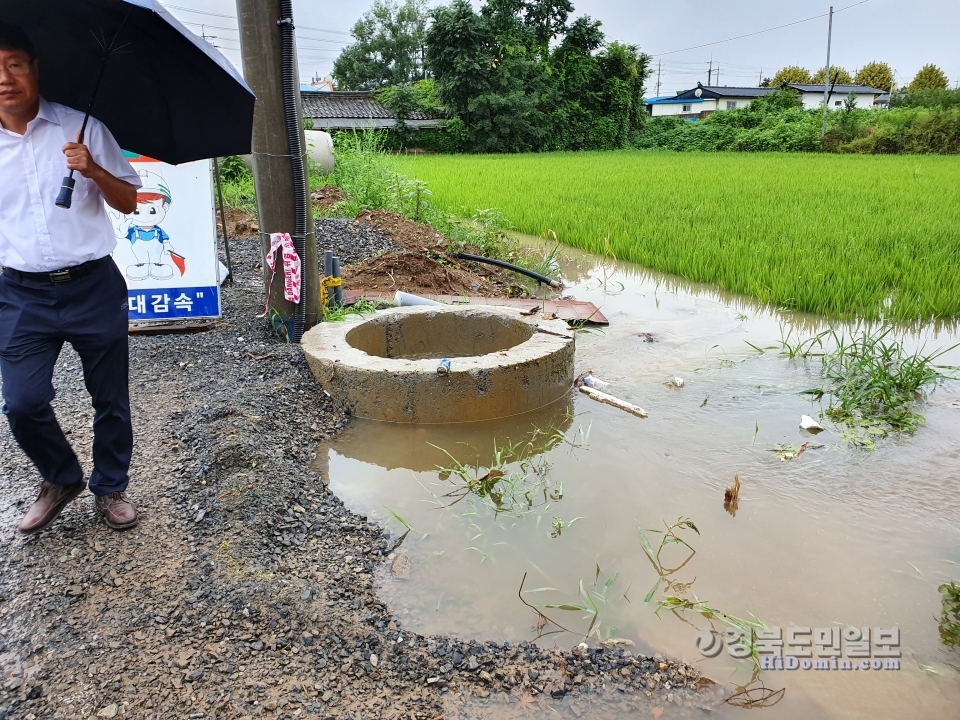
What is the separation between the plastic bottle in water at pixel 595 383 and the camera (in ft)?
13.0

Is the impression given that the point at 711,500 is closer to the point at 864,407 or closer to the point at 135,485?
the point at 864,407

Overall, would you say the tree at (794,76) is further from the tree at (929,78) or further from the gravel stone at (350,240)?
the gravel stone at (350,240)

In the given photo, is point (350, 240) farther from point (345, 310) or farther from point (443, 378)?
point (443, 378)

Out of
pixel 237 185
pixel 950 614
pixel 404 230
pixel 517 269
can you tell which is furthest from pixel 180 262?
pixel 237 185

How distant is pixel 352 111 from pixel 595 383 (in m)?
24.7

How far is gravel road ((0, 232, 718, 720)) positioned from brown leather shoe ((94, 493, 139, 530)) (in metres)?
0.03

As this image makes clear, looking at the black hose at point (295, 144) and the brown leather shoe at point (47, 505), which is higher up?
the black hose at point (295, 144)

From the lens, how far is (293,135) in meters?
3.98

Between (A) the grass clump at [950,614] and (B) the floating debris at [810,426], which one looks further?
(B) the floating debris at [810,426]

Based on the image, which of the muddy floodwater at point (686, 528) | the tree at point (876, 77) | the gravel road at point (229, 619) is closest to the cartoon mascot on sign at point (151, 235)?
the gravel road at point (229, 619)

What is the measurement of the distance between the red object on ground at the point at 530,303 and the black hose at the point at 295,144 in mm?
765

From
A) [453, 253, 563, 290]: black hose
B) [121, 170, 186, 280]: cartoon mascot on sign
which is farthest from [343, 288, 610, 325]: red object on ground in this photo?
[121, 170, 186, 280]: cartoon mascot on sign

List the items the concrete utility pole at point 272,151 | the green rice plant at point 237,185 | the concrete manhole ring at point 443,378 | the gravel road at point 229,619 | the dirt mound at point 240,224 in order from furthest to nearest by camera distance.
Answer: the green rice plant at point 237,185
the dirt mound at point 240,224
the concrete utility pole at point 272,151
the concrete manhole ring at point 443,378
the gravel road at point 229,619

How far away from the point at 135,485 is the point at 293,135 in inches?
87.1
